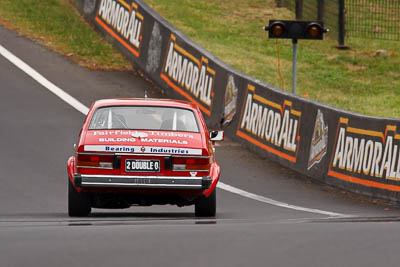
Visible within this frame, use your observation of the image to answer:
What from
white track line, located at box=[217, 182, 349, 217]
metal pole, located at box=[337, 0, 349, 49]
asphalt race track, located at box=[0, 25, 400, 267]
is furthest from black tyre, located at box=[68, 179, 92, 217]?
metal pole, located at box=[337, 0, 349, 49]

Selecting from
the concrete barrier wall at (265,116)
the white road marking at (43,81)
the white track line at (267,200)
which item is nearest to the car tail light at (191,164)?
the white track line at (267,200)

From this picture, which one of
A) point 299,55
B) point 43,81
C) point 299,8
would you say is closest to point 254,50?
point 299,55

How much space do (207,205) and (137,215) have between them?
143 cm

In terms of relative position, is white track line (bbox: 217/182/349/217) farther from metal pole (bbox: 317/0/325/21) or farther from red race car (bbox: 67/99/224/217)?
metal pole (bbox: 317/0/325/21)

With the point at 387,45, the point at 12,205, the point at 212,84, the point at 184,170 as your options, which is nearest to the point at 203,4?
the point at 387,45

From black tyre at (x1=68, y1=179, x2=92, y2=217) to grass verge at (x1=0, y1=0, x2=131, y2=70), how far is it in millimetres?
14683

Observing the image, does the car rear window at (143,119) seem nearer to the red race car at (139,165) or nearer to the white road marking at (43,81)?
the red race car at (139,165)

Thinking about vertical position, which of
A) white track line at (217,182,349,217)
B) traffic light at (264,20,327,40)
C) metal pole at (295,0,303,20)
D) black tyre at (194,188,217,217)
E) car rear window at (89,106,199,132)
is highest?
metal pole at (295,0,303,20)

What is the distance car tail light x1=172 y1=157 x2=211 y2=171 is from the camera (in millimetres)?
11477

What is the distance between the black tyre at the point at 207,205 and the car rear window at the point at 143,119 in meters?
0.88

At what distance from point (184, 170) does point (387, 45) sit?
2327 cm

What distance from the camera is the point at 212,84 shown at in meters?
22.2

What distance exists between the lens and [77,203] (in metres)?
12.0

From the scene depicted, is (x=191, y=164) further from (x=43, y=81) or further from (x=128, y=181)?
(x=43, y=81)
